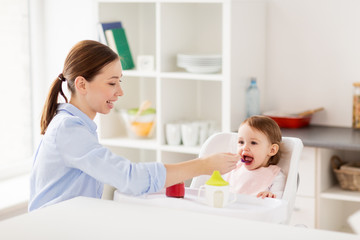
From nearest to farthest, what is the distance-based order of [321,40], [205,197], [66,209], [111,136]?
1. [66,209]
2. [205,197]
3. [321,40]
4. [111,136]

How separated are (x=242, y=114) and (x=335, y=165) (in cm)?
57

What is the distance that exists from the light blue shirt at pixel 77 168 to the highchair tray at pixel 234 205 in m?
0.04

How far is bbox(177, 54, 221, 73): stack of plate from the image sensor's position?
3273 millimetres

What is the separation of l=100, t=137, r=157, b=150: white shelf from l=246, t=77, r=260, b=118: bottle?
22.6 inches

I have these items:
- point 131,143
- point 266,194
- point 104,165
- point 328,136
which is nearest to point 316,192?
point 328,136

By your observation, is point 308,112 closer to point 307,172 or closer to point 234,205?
point 307,172

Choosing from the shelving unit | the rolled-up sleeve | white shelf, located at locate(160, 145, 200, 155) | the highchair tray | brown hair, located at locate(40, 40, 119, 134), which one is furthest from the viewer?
white shelf, located at locate(160, 145, 200, 155)

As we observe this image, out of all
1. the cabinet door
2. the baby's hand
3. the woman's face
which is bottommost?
the cabinet door

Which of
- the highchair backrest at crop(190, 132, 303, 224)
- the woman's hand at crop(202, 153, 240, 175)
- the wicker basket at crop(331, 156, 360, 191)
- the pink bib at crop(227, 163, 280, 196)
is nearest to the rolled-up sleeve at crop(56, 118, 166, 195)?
the woman's hand at crop(202, 153, 240, 175)

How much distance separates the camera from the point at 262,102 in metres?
3.55

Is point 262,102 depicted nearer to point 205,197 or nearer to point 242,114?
point 242,114

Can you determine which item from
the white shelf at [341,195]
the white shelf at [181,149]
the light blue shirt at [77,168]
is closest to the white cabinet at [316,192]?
the white shelf at [341,195]

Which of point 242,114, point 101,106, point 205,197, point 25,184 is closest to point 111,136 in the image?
point 25,184

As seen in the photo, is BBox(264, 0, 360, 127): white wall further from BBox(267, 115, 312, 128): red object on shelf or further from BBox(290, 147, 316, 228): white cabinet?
BBox(290, 147, 316, 228): white cabinet
